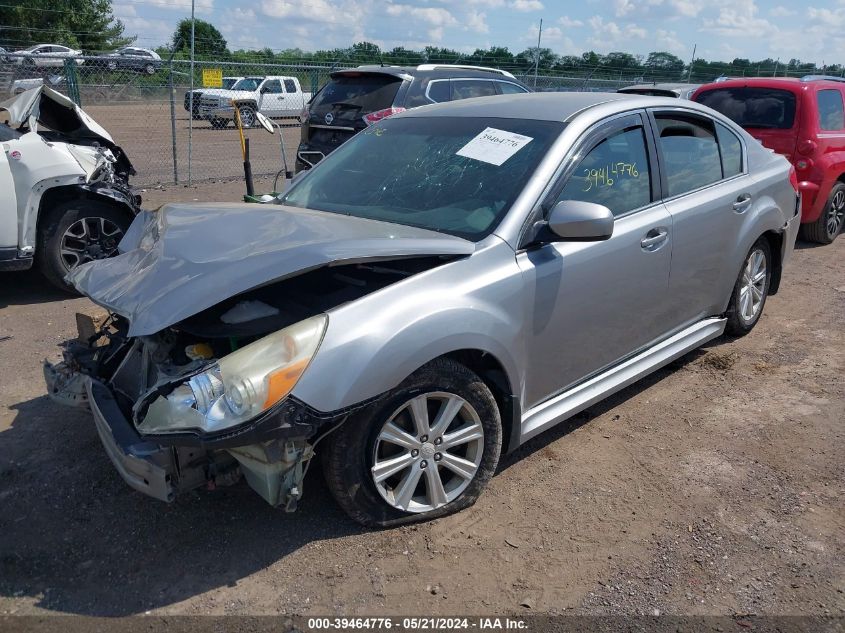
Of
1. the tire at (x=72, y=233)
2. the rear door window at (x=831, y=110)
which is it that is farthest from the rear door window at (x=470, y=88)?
the tire at (x=72, y=233)

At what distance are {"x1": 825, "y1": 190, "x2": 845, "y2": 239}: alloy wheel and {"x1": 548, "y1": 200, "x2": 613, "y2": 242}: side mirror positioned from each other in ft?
21.4

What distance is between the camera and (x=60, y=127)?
6.85m

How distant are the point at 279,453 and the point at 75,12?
122 ft

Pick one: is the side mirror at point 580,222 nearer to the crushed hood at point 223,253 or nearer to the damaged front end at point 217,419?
the crushed hood at point 223,253

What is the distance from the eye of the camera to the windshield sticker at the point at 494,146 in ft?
11.6

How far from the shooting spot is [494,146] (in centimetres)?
359

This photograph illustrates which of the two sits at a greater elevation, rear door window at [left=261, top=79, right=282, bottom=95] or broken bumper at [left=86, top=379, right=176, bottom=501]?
rear door window at [left=261, top=79, right=282, bottom=95]

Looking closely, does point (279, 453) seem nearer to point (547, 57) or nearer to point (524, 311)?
point (524, 311)

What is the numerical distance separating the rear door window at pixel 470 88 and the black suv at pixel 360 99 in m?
0.14

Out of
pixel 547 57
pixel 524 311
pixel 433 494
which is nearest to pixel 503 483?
pixel 433 494

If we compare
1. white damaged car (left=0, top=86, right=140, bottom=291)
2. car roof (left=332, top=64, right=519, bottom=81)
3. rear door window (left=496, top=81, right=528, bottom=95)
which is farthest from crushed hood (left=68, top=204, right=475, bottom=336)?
rear door window (left=496, top=81, right=528, bottom=95)

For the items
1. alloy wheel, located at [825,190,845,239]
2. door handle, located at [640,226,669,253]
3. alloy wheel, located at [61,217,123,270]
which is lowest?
alloy wheel, located at [61,217,123,270]

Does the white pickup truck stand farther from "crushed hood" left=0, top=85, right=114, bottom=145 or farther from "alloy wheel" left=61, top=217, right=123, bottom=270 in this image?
"alloy wheel" left=61, top=217, right=123, bottom=270

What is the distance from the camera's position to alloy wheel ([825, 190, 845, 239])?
834cm
